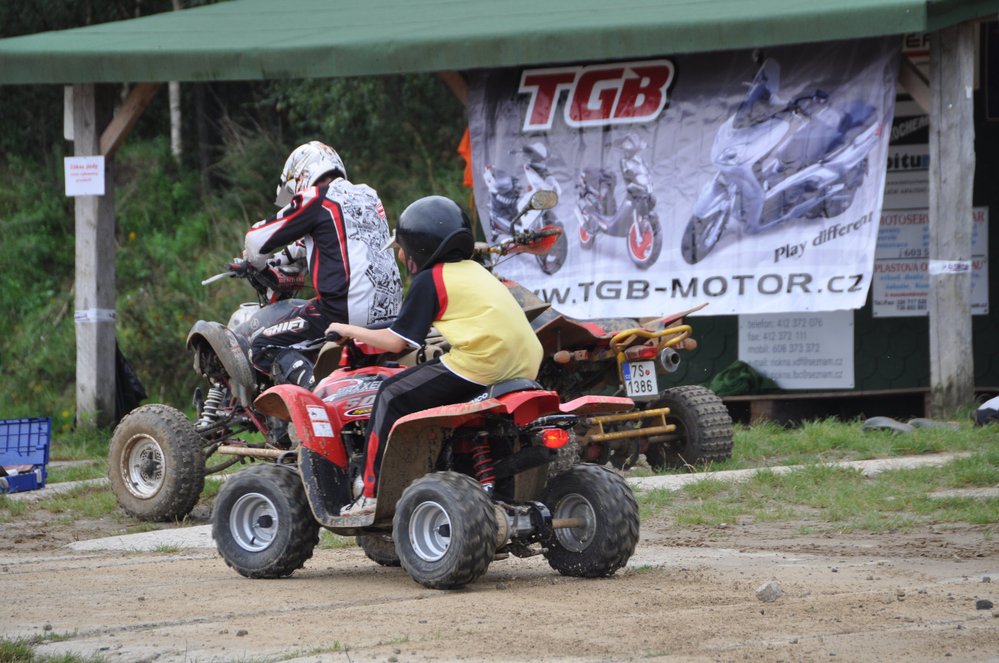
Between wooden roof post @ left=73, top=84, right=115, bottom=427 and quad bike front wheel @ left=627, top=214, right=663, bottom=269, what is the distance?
194 inches

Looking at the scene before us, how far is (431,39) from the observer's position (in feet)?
42.7

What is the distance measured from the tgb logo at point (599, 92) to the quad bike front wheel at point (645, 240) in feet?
2.87

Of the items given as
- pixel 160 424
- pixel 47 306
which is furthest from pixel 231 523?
pixel 47 306

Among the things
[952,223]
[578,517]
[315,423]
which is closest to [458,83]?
[952,223]

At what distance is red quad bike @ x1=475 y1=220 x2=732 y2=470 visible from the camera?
30.7ft

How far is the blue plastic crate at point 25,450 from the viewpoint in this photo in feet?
36.6

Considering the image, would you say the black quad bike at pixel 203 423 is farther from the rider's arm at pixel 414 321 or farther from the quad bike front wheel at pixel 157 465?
the rider's arm at pixel 414 321

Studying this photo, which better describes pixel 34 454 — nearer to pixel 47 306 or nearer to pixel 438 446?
pixel 438 446

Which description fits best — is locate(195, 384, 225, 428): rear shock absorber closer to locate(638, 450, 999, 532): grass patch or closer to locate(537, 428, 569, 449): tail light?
locate(638, 450, 999, 532): grass patch

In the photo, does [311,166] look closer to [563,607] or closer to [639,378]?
[639,378]

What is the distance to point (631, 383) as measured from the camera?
31.2 feet

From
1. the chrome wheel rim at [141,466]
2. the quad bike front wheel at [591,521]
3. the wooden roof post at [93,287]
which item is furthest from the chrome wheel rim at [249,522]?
the wooden roof post at [93,287]

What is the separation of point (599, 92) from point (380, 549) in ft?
Result: 23.5

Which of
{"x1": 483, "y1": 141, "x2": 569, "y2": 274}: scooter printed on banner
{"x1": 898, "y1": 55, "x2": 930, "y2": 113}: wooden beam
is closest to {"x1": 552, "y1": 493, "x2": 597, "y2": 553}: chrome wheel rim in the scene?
{"x1": 898, "y1": 55, "x2": 930, "y2": 113}: wooden beam
